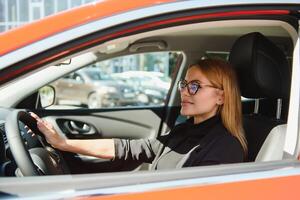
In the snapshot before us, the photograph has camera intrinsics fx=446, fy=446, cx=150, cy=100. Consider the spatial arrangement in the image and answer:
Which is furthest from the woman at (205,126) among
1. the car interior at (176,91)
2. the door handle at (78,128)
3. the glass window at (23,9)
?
the glass window at (23,9)

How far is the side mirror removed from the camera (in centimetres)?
372

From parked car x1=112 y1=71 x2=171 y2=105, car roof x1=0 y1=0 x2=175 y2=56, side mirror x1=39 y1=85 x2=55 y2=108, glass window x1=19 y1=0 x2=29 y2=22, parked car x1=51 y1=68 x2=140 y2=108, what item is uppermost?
car roof x1=0 y1=0 x2=175 y2=56

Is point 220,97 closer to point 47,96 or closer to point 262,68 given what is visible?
point 262,68

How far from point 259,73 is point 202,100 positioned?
0.99ft

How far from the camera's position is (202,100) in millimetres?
2168

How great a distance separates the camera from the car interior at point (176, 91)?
6.06 feet

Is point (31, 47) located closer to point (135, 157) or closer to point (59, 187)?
point (59, 187)

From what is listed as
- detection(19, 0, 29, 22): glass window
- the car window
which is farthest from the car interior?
the car window

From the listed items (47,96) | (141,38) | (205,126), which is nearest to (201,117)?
(205,126)

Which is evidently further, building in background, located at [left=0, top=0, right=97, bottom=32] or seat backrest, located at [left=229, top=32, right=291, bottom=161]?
building in background, located at [left=0, top=0, right=97, bottom=32]

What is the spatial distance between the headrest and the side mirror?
1.99 m

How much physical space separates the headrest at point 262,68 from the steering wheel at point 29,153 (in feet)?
3.29

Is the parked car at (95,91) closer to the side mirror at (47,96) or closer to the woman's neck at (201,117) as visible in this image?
the side mirror at (47,96)

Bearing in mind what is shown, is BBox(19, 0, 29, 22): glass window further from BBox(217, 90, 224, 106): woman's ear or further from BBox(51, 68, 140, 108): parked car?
BBox(217, 90, 224, 106): woman's ear
